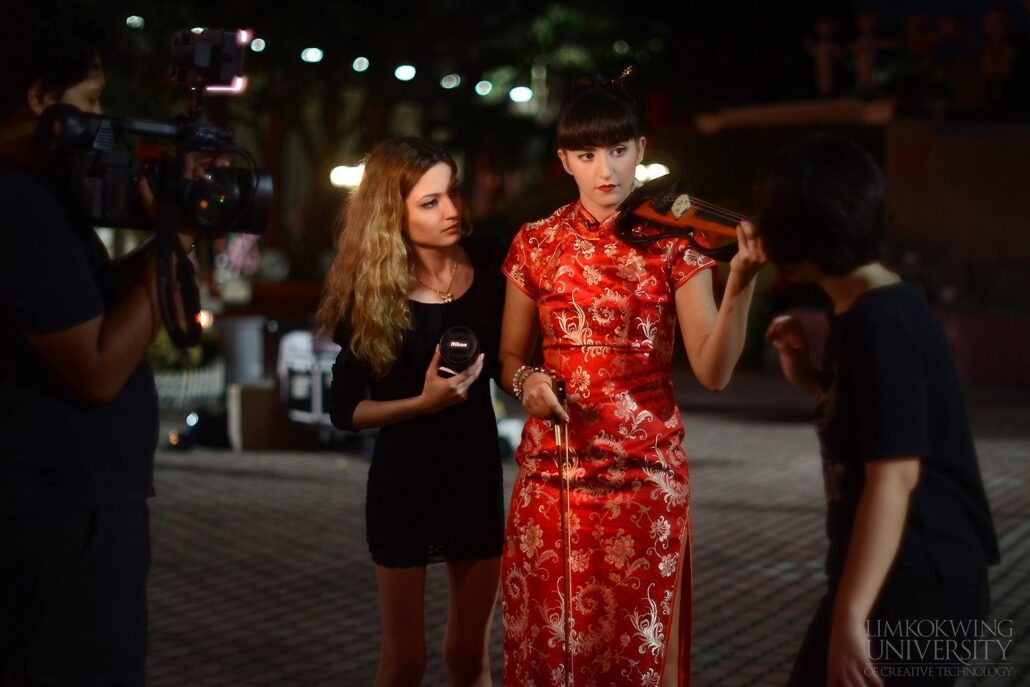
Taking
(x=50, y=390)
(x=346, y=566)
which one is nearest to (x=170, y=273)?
(x=50, y=390)

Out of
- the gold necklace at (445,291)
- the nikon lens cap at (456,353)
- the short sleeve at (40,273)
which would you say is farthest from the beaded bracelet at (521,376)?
the short sleeve at (40,273)

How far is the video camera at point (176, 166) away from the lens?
249 cm

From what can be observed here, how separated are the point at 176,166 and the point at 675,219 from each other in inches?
47.0

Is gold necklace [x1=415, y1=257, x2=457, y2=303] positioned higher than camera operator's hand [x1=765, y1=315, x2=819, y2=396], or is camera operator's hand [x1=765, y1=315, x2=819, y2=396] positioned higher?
gold necklace [x1=415, y1=257, x2=457, y2=303]

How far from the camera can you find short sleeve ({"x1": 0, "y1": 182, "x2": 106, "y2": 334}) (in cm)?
244

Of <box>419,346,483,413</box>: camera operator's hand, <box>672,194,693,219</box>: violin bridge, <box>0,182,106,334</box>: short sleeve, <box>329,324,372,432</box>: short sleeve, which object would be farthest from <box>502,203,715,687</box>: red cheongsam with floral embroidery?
<box>0,182,106,334</box>: short sleeve

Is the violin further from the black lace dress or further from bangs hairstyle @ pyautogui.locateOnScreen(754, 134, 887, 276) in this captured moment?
the black lace dress

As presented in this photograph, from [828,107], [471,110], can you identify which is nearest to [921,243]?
[828,107]

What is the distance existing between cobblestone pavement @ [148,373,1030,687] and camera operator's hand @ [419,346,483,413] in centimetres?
219

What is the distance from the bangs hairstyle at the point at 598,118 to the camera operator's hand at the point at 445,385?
0.62 meters

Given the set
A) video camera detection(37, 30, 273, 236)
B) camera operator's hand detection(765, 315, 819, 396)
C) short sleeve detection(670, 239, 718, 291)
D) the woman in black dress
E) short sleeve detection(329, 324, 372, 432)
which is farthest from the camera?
short sleeve detection(329, 324, 372, 432)

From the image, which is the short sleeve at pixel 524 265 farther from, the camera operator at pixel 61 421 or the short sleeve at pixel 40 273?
the short sleeve at pixel 40 273

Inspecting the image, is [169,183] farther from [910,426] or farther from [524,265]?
[910,426]

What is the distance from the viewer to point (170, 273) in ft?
8.38
